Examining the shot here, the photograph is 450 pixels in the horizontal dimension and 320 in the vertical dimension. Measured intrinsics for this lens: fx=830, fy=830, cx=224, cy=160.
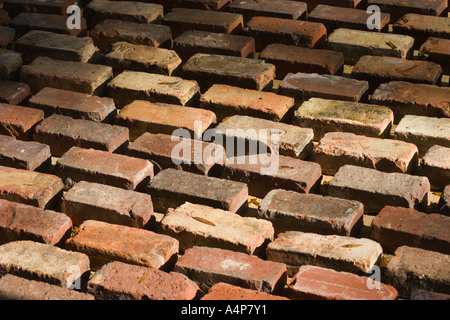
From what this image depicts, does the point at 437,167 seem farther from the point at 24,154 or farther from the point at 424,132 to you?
the point at 24,154

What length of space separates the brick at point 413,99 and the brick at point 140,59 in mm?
1585

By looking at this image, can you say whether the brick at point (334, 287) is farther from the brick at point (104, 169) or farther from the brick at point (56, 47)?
the brick at point (56, 47)

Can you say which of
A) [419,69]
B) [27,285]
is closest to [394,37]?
[419,69]

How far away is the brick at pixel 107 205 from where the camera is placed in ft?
15.6

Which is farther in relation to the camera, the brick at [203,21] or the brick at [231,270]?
the brick at [203,21]

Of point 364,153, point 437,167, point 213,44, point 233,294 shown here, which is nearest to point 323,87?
point 364,153

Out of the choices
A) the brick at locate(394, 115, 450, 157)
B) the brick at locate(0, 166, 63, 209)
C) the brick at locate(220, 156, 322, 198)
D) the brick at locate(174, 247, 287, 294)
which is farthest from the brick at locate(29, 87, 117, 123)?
the brick at locate(394, 115, 450, 157)

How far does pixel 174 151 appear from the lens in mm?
5258

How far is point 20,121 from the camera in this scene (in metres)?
5.67

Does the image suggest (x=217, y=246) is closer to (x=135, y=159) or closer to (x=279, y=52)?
(x=135, y=159)

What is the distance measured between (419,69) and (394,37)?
0.57 m

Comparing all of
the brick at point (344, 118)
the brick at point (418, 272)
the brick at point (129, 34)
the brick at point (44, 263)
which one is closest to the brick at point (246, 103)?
the brick at point (344, 118)

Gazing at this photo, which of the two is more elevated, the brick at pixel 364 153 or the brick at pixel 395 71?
the brick at pixel 395 71

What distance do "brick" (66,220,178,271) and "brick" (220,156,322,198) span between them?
78 centimetres
